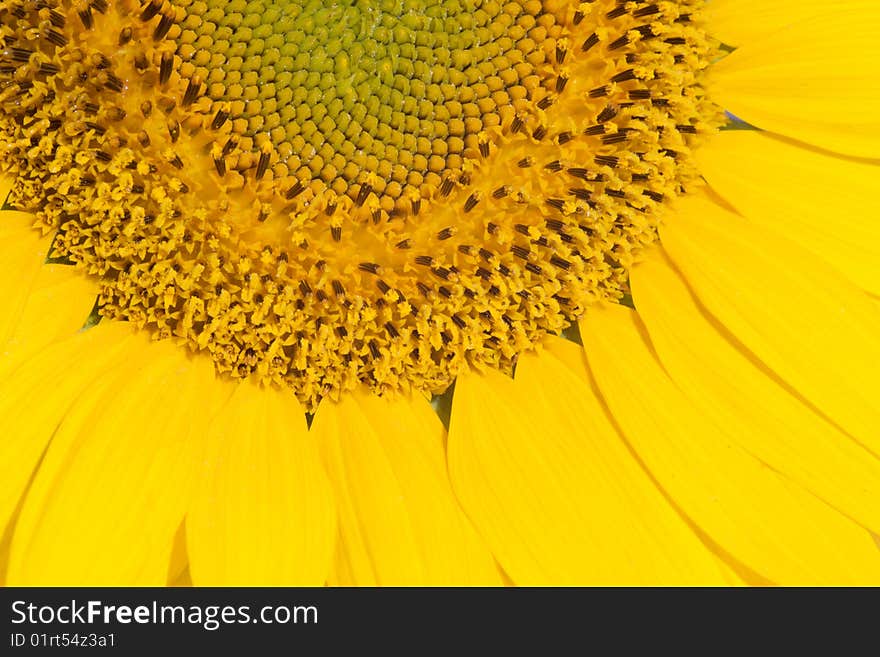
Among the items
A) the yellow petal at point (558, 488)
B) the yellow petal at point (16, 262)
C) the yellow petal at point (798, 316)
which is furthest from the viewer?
the yellow petal at point (798, 316)

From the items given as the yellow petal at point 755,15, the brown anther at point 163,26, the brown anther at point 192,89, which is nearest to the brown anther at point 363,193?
the brown anther at point 192,89

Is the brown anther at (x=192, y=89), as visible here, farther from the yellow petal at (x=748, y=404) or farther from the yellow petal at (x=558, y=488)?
the yellow petal at (x=748, y=404)

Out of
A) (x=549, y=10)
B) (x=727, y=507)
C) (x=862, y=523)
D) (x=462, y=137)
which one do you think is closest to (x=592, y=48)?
(x=549, y=10)

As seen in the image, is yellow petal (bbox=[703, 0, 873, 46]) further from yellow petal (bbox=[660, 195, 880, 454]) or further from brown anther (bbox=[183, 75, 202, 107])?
brown anther (bbox=[183, 75, 202, 107])

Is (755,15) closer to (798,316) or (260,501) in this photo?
(798,316)

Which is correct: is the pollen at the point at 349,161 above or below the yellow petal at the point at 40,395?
above

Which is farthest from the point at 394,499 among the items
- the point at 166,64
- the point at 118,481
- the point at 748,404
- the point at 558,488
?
the point at 166,64
